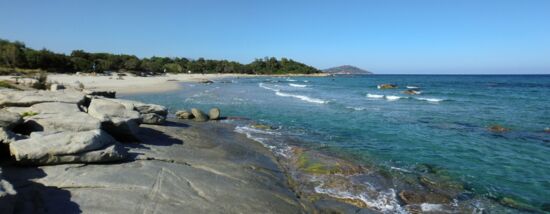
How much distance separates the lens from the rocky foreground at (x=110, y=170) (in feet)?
23.3

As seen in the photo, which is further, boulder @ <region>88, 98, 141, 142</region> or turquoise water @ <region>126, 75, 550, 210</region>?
turquoise water @ <region>126, 75, 550, 210</region>

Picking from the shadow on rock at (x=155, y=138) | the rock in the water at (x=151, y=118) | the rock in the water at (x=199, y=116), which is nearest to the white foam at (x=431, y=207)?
the shadow on rock at (x=155, y=138)

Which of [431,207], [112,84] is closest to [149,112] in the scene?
[431,207]

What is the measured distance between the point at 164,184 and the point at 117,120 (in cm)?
452


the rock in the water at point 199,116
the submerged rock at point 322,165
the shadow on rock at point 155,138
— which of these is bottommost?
the submerged rock at point 322,165

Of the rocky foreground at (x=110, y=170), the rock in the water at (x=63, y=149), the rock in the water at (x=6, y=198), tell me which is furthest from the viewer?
the rock in the water at (x=63, y=149)

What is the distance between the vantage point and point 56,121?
1054 centimetres

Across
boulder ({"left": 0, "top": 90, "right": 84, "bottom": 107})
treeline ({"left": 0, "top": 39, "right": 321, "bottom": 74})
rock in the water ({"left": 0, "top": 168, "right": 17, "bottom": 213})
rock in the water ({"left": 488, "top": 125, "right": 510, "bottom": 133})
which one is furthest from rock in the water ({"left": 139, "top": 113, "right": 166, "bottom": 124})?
treeline ({"left": 0, "top": 39, "right": 321, "bottom": 74})

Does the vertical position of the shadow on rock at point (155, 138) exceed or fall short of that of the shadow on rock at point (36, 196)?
→ it falls short

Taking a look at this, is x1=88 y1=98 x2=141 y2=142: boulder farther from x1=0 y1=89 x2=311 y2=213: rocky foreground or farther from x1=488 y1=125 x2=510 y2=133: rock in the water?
x1=488 y1=125 x2=510 y2=133: rock in the water

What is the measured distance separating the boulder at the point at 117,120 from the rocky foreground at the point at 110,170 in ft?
0.10

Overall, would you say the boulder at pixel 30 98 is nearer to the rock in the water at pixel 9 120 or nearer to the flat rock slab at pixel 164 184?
the rock in the water at pixel 9 120

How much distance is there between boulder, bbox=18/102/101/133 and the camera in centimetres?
1023

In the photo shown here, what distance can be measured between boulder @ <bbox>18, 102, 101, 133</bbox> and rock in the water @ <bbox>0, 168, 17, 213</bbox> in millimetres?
4803
